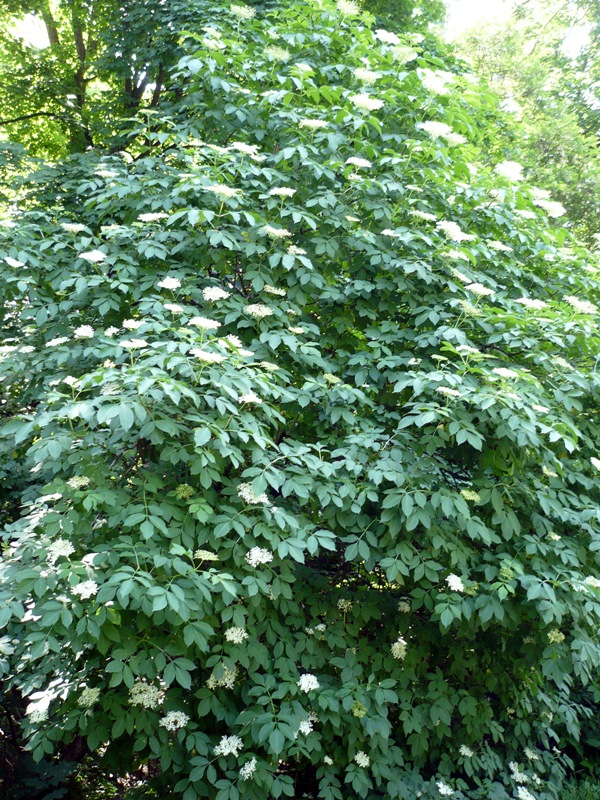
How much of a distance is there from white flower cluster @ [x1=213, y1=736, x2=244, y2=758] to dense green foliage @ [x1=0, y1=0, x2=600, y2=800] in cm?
6

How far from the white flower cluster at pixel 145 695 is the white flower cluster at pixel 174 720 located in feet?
0.22

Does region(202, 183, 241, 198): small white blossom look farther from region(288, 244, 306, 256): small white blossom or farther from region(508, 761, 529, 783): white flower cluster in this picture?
region(508, 761, 529, 783): white flower cluster

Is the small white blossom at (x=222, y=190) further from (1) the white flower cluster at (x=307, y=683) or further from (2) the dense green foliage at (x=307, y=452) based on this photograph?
(1) the white flower cluster at (x=307, y=683)

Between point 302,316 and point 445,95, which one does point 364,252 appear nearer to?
point 302,316

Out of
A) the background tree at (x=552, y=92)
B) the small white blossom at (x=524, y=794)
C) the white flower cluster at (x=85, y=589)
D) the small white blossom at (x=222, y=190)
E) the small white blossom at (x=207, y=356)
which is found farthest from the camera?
the background tree at (x=552, y=92)

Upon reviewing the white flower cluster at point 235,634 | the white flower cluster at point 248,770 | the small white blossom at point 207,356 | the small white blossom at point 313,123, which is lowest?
the white flower cluster at point 248,770

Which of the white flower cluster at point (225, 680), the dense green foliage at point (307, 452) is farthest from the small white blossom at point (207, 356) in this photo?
the white flower cluster at point (225, 680)

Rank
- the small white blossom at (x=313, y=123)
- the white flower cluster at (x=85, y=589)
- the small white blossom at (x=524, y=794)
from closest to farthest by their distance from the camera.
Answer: the white flower cluster at (x=85, y=589), the small white blossom at (x=313, y=123), the small white blossom at (x=524, y=794)

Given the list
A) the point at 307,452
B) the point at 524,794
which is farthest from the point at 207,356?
the point at 524,794

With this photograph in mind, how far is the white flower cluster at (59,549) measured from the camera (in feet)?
7.62

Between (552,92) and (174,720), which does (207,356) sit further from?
(552,92)

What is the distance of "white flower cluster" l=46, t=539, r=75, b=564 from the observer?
2.32m

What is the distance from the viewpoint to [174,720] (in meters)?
2.55

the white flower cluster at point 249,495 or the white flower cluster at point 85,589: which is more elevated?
the white flower cluster at point 249,495
